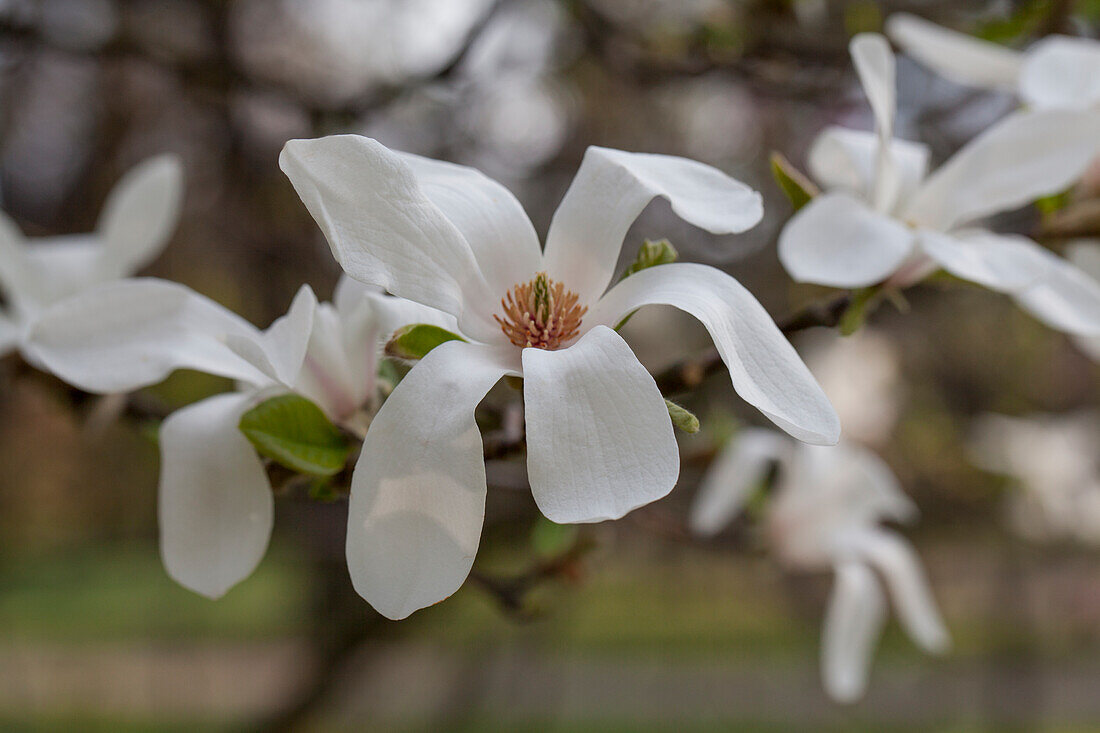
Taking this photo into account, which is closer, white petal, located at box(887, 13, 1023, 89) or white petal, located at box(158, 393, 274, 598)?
white petal, located at box(158, 393, 274, 598)

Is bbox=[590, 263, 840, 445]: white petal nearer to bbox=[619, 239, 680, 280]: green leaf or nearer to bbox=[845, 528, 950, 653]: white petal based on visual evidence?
bbox=[619, 239, 680, 280]: green leaf

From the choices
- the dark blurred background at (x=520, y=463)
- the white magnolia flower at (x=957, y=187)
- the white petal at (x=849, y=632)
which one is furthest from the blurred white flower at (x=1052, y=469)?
the white magnolia flower at (x=957, y=187)

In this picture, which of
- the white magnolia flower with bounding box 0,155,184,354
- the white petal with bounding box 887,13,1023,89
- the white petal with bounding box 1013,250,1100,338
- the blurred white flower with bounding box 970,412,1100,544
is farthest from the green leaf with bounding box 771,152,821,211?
the blurred white flower with bounding box 970,412,1100,544

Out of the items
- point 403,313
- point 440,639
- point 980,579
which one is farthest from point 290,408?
point 980,579

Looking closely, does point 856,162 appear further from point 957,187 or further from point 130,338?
point 130,338

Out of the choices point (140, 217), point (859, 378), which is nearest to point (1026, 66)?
point (140, 217)

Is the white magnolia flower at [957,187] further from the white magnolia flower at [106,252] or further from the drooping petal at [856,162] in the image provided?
the white magnolia flower at [106,252]
